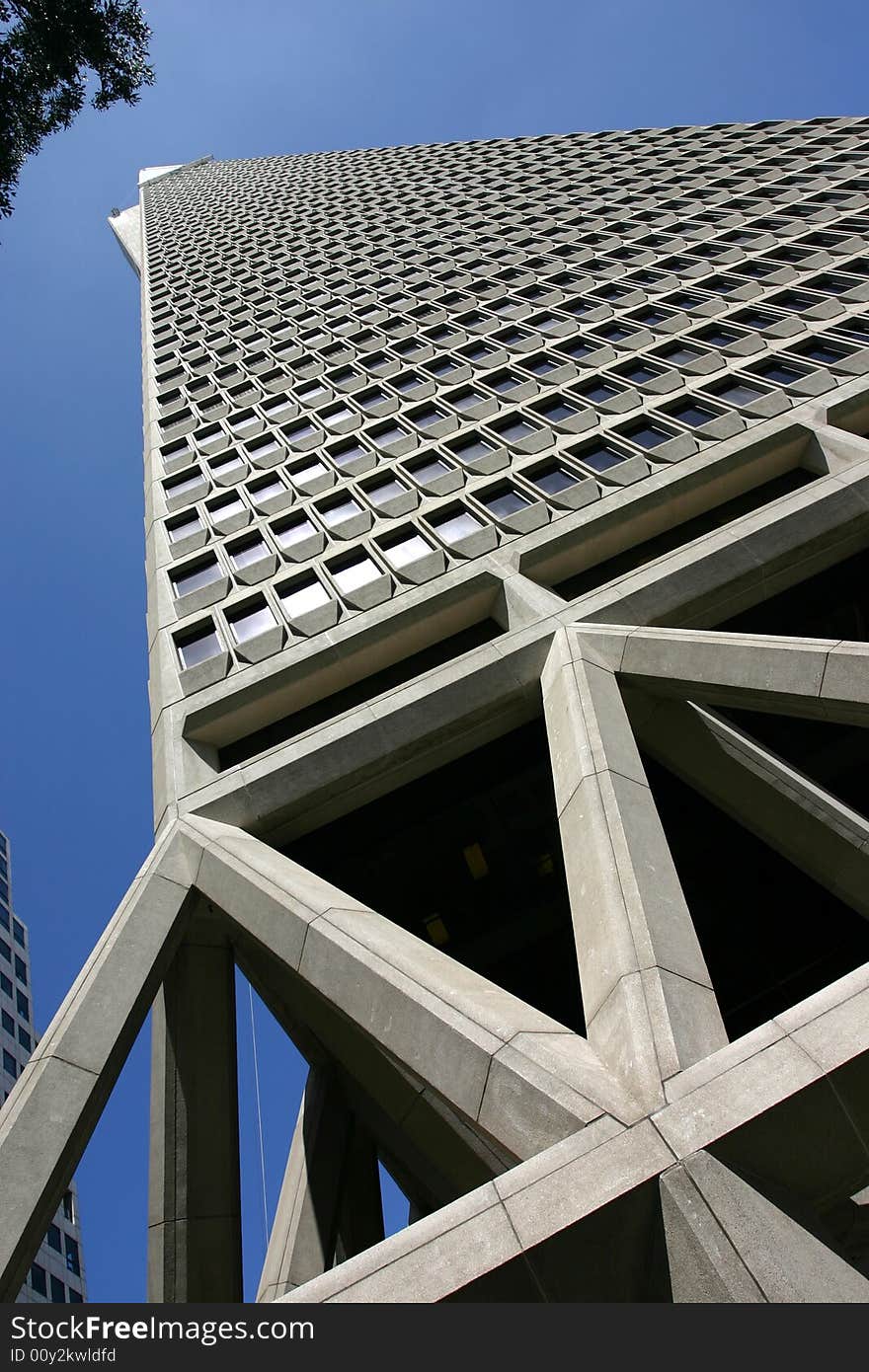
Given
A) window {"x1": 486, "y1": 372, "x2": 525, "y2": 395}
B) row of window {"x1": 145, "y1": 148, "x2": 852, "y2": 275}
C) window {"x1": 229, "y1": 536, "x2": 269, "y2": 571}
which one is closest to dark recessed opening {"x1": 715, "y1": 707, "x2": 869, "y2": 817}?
window {"x1": 486, "y1": 372, "x2": 525, "y2": 395}

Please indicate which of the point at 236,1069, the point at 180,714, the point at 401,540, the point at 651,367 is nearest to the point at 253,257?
the point at 651,367

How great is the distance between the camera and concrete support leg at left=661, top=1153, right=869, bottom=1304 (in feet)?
21.8

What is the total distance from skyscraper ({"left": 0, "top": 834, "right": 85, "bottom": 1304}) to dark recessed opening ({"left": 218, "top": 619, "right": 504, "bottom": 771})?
3507 cm

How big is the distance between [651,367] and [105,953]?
16841mm

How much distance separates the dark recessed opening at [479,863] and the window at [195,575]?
6.09 metres

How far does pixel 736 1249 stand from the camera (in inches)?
269

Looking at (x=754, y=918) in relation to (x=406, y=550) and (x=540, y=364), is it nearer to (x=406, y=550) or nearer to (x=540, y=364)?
(x=406, y=550)

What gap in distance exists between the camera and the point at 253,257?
43531mm

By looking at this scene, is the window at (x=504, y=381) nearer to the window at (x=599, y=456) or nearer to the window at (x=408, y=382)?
the window at (x=408, y=382)

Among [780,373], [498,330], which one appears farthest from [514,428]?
[498,330]

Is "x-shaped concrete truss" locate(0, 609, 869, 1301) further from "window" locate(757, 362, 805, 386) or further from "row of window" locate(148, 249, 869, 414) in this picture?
"row of window" locate(148, 249, 869, 414)

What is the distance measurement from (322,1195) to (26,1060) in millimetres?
51140

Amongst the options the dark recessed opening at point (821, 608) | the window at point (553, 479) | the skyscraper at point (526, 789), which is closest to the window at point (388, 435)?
the skyscraper at point (526, 789)

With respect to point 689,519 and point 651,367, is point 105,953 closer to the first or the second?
point 689,519
